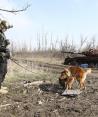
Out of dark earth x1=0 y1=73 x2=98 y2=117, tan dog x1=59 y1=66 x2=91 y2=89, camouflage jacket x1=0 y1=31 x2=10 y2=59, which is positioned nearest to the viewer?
dark earth x1=0 y1=73 x2=98 y2=117

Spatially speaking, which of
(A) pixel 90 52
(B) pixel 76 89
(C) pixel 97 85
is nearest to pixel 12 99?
(B) pixel 76 89

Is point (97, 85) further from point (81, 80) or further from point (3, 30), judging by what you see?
point (3, 30)

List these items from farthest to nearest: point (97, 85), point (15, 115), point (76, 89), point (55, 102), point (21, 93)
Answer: point (97, 85) < point (76, 89) < point (21, 93) < point (55, 102) < point (15, 115)

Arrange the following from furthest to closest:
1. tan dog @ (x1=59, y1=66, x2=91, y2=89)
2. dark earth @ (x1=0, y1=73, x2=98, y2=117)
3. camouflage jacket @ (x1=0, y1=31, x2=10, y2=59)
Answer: tan dog @ (x1=59, y1=66, x2=91, y2=89)
camouflage jacket @ (x1=0, y1=31, x2=10, y2=59)
dark earth @ (x1=0, y1=73, x2=98, y2=117)

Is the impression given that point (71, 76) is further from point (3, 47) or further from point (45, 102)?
point (3, 47)

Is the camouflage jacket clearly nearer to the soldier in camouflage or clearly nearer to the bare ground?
the soldier in camouflage

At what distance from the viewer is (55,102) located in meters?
11.6

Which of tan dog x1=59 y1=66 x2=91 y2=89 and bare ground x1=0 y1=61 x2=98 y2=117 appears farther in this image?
tan dog x1=59 y1=66 x2=91 y2=89

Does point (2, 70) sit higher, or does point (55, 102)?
point (2, 70)

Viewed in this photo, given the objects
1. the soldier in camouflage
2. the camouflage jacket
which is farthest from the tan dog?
the camouflage jacket

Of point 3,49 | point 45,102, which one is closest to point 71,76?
point 45,102

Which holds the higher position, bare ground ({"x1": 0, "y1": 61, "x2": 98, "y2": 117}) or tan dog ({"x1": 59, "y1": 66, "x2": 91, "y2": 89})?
tan dog ({"x1": 59, "y1": 66, "x2": 91, "y2": 89})

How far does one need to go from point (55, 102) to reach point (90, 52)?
16304 millimetres

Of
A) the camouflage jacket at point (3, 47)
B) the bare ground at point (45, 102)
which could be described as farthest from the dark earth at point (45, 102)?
the camouflage jacket at point (3, 47)
